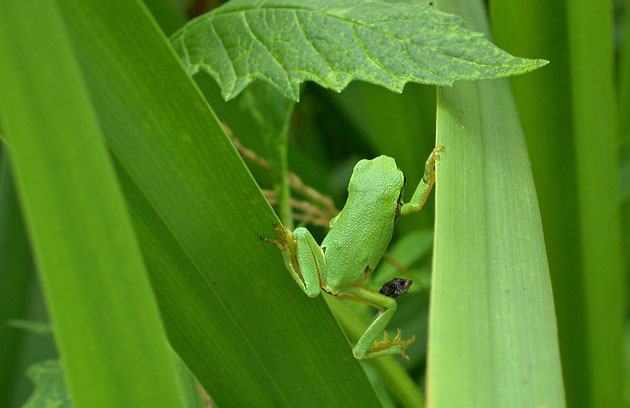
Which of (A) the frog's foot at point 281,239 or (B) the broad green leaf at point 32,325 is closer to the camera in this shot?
(A) the frog's foot at point 281,239

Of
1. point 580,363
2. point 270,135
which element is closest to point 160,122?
point 270,135

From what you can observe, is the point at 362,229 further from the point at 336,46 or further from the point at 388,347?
the point at 336,46

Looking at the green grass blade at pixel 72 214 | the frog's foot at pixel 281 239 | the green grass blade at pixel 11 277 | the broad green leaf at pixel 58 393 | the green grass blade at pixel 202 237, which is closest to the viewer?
the green grass blade at pixel 72 214

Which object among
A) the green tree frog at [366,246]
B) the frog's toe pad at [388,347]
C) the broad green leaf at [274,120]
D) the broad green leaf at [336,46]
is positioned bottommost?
the frog's toe pad at [388,347]

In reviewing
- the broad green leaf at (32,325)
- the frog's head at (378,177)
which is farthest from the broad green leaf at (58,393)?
the frog's head at (378,177)

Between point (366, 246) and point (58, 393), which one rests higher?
point (366, 246)

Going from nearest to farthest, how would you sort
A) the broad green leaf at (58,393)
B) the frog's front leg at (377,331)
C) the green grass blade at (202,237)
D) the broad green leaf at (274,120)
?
1. the green grass blade at (202,237)
2. the frog's front leg at (377,331)
3. the broad green leaf at (58,393)
4. the broad green leaf at (274,120)

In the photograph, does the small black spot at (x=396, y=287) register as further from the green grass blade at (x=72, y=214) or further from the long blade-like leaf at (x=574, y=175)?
the green grass blade at (x=72, y=214)

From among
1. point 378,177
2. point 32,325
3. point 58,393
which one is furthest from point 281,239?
point 32,325
